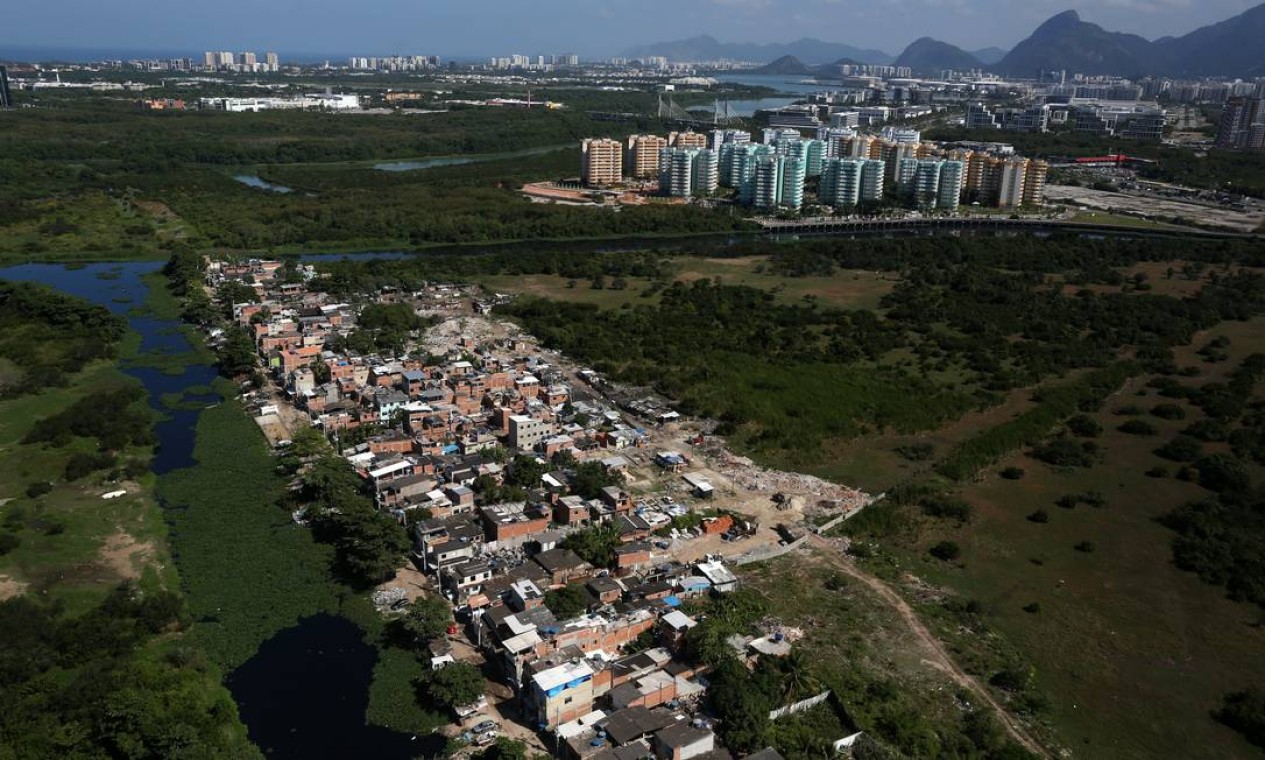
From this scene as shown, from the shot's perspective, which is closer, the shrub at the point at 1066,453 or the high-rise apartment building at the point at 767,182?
the shrub at the point at 1066,453

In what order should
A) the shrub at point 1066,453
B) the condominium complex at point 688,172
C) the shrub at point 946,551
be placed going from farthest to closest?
1. the condominium complex at point 688,172
2. the shrub at point 1066,453
3. the shrub at point 946,551

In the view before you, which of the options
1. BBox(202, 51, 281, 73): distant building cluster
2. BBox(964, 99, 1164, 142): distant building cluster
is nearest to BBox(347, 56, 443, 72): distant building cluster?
BBox(202, 51, 281, 73): distant building cluster

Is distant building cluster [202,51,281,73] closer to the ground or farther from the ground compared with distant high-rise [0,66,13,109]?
farther from the ground

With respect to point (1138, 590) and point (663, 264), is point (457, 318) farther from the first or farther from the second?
point (1138, 590)

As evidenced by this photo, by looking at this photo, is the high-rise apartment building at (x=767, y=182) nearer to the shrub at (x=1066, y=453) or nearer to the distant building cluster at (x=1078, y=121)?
the shrub at (x=1066, y=453)

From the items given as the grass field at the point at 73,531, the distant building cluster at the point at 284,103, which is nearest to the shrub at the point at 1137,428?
the grass field at the point at 73,531

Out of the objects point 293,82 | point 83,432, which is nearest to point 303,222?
point 83,432

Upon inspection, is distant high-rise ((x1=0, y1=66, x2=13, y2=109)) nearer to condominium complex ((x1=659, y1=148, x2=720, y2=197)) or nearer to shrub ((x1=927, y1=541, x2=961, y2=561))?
condominium complex ((x1=659, y1=148, x2=720, y2=197))
